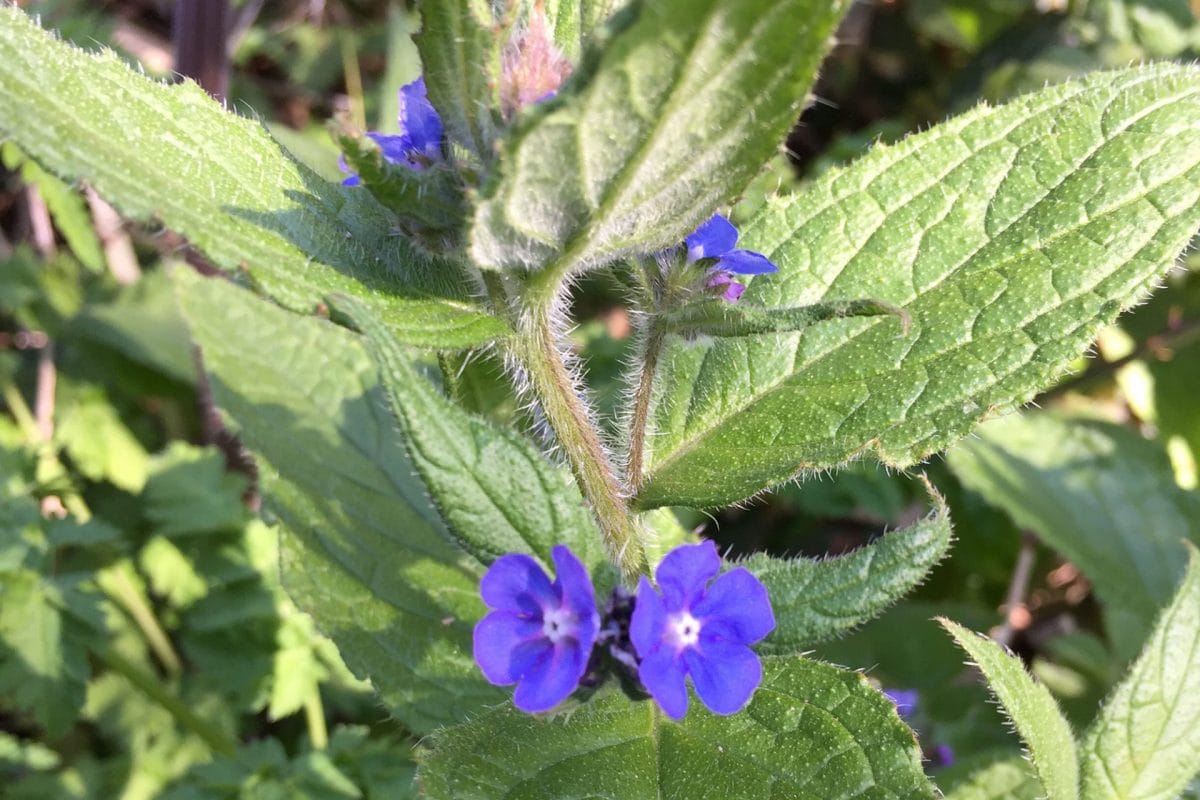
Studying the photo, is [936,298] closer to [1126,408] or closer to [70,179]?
[70,179]

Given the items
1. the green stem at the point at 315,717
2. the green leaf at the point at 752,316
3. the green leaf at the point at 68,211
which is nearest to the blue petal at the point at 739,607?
the green leaf at the point at 752,316

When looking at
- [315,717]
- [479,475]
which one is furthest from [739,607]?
[315,717]

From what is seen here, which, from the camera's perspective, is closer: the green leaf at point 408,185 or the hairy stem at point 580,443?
the green leaf at point 408,185

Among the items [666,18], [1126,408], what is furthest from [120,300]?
[1126,408]

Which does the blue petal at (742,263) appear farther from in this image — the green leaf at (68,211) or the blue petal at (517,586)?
the green leaf at (68,211)

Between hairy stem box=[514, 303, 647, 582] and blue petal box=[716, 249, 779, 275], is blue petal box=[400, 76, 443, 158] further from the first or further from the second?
blue petal box=[716, 249, 779, 275]
